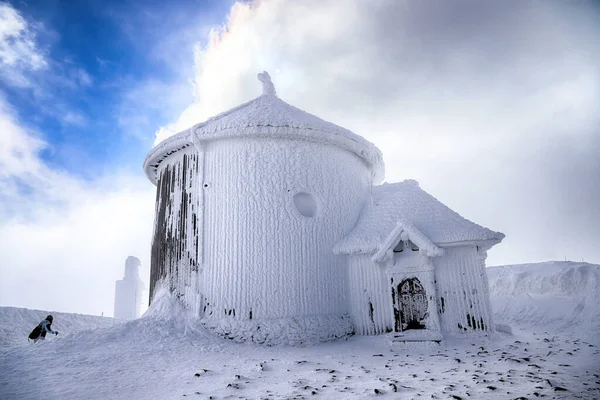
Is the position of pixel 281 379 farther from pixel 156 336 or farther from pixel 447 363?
pixel 156 336

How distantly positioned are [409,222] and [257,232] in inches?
184

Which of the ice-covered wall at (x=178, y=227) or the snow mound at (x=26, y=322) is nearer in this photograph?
the ice-covered wall at (x=178, y=227)

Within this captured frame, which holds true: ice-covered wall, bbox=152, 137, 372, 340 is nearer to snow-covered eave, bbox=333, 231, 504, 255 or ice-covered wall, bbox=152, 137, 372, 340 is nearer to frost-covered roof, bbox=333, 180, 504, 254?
snow-covered eave, bbox=333, 231, 504, 255

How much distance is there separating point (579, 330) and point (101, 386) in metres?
15.8

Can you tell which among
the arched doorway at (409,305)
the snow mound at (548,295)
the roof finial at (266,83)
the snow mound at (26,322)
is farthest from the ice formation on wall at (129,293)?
the arched doorway at (409,305)

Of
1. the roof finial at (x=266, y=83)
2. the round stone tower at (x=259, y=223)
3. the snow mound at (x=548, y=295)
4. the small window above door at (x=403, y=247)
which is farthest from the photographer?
the snow mound at (x=548, y=295)

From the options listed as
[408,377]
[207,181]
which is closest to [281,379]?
[408,377]

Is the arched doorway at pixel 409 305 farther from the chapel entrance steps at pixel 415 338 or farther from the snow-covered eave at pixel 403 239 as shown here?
the snow-covered eave at pixel 403 239

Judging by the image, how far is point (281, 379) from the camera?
24.2 ft

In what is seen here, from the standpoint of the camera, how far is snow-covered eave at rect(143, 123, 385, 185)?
1229cm

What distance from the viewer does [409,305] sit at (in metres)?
11.3

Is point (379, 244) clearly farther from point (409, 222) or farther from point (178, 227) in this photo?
point (178, 227)

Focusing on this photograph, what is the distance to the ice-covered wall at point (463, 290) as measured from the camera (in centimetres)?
1083

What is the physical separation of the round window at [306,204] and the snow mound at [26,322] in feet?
26.4
